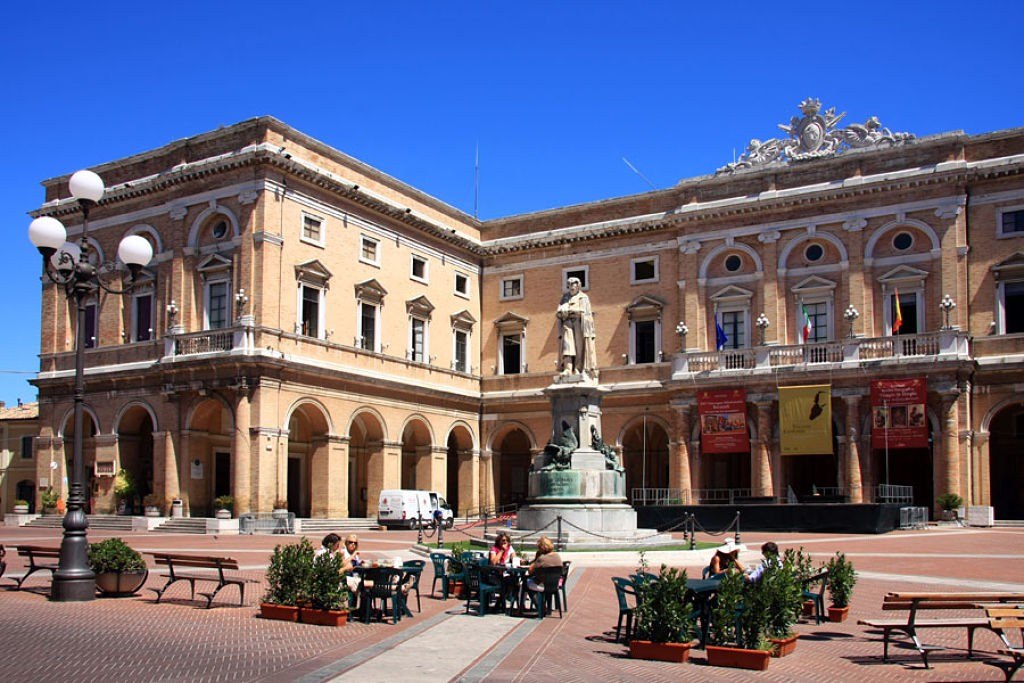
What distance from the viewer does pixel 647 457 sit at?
5059 centimetres

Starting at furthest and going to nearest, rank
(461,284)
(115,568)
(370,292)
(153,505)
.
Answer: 1. (461,284)
2. (370,292)
3. (153,505)
4. (115,568)

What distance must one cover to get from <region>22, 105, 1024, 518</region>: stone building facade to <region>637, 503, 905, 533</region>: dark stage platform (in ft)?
18.0

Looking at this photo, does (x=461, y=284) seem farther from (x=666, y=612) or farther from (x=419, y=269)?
(x=666, y=612)

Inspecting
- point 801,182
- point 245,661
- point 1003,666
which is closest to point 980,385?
point 801,182

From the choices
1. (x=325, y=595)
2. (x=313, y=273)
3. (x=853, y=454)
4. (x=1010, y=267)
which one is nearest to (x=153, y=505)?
(x=313, y=273)

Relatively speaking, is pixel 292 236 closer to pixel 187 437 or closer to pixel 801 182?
pixel 187 437

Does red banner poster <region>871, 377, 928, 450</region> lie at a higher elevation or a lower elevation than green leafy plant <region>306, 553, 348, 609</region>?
higher

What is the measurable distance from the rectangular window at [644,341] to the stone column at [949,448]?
12918 millimetres

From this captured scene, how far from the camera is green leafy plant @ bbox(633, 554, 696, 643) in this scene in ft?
38.7

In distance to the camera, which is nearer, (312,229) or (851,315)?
(312,229)

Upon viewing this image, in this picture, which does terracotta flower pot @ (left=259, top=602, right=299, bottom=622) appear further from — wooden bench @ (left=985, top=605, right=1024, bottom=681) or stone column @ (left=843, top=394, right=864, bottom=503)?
stone column @ (left=843, top=394, right=864, bottom=503)

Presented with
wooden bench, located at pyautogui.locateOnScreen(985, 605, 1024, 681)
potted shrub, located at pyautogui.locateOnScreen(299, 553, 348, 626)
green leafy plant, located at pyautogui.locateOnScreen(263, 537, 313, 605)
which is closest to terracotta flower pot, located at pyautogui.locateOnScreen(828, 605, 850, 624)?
wooden bench, located at pyautogui.locateOnScreen(985, 605, 1024, 681)

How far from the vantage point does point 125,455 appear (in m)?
41.9

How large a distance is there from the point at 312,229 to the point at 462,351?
11843mm
